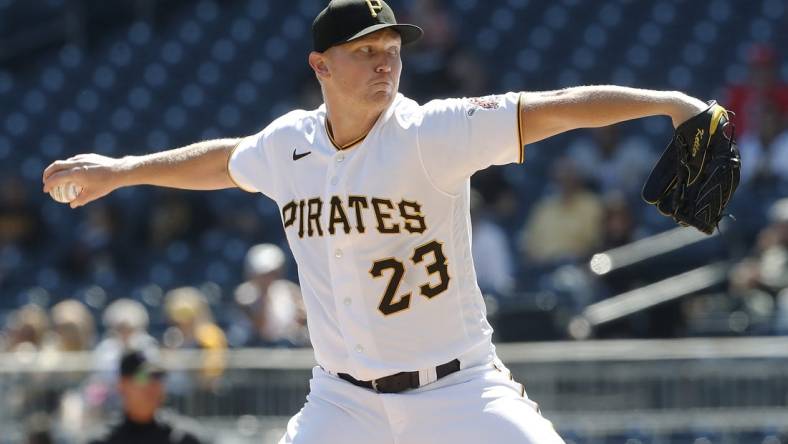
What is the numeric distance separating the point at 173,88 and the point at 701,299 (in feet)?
21.1

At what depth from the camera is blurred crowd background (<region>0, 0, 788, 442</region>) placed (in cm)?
878

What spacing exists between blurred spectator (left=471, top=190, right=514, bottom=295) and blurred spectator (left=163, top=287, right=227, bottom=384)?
5.48 feet

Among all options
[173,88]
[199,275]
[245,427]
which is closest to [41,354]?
[245,427]

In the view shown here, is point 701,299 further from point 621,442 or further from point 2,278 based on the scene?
point 2,278

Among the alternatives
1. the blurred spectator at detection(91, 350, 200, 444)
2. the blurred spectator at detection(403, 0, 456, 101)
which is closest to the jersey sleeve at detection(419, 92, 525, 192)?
the blurred spectator at detection(91, 350, 200, 444)

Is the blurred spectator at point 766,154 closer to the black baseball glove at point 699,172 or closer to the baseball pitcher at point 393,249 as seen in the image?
the baseball pitcher at point 393,249

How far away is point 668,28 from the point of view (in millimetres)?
11805

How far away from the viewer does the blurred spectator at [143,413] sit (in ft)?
21.2

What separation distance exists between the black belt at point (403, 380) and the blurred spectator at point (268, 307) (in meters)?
4.41

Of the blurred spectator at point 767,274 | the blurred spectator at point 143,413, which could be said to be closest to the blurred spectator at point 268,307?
the blurred spectator at point 143,413

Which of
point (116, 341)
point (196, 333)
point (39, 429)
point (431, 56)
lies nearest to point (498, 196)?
point (431, 56)

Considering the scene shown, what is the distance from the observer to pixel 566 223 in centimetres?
961

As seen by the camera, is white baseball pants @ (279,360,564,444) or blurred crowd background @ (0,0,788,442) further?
blurred crowd background @ (0,0,788,442)

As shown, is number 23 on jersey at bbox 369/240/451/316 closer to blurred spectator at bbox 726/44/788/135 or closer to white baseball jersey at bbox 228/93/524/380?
white baseball jersey at bbox 228/93/524/380
